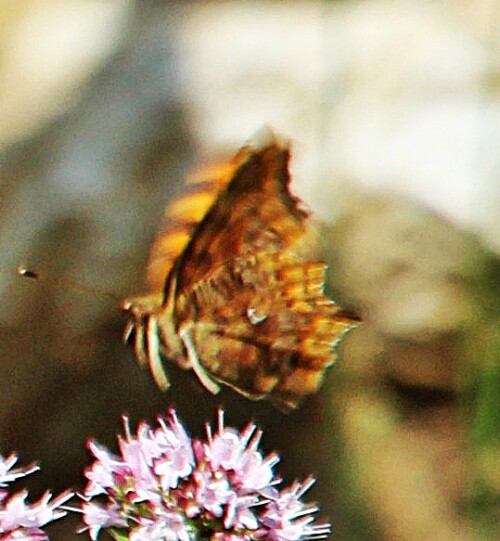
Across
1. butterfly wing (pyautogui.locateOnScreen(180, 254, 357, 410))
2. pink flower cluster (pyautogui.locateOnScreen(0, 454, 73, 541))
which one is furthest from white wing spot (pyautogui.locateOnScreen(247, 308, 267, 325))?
pink flower cluster (pyautogui.locateOnScreen(0, 454, 73, 541))

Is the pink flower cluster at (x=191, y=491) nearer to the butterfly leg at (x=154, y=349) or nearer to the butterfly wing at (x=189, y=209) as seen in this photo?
the butterfly leg at (x=154, y=349)

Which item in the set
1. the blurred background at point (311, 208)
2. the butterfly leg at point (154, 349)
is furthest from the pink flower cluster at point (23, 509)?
the butterfly leg at point (154, 349)

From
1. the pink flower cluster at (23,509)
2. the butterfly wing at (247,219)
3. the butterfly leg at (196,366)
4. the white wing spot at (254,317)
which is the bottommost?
the pink flower cluster at (23,509)

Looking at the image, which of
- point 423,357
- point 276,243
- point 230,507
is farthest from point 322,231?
point 230,507

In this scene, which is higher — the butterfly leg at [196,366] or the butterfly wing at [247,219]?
the butterfly wing at [247,219]

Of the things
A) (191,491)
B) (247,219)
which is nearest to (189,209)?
(247,219)

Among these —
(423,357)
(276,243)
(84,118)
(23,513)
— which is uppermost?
(84,118)

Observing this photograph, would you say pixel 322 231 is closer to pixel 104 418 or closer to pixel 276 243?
pixel 276 243
